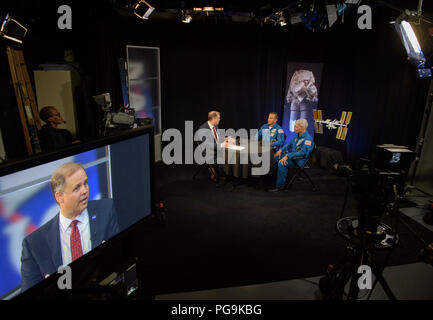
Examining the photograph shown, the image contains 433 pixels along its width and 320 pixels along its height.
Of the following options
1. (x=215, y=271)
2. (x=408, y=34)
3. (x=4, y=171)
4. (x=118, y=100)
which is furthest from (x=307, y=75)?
(x=4, y=171)

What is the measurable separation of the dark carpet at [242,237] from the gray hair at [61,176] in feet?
6.01

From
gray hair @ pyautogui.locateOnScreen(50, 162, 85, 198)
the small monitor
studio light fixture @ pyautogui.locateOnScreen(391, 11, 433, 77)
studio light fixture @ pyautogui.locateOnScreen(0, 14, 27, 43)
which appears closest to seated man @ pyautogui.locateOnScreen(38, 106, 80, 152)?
studio light fixture @ pyautogui.locateOnScreen(0, 14, 27, 43)

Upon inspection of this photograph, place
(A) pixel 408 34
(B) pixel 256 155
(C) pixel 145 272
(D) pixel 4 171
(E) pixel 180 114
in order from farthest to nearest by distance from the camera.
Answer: (E) pixel 180 114
(B) pixel 256 155
(A) pixel 408 34
(C) pixel 145 272
(D) pixel 4 171

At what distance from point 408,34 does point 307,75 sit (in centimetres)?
286

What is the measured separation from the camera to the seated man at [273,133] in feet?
17.1

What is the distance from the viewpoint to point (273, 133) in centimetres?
531

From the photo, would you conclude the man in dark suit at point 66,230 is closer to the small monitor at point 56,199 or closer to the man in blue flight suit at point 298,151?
the small monitor at point 56,199

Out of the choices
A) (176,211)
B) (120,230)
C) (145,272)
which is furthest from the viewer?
(176,211)

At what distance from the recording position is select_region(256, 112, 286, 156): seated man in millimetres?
5222

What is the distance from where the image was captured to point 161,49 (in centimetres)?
624

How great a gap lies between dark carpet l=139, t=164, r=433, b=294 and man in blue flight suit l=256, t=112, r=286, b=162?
0.83m

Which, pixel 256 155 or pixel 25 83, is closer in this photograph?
pixel 25 83

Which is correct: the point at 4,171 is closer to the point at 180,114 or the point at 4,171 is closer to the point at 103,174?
the point at 103,174
